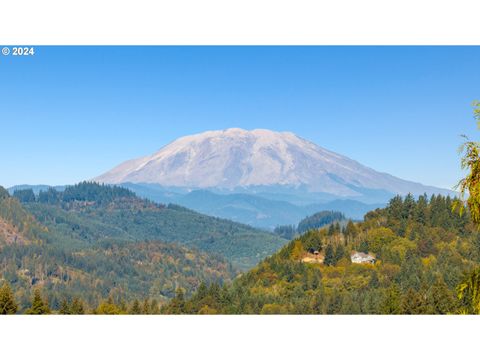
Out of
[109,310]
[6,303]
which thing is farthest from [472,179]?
[109,310]

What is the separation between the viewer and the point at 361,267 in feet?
214

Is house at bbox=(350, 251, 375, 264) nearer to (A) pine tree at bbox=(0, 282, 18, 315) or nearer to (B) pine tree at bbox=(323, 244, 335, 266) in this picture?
(B) pine tree at bbox=(323, 244, 335, 266)

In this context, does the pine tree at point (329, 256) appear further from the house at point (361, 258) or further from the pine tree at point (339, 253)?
the house at point (361, 258)

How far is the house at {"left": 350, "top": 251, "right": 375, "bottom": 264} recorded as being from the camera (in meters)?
68.2

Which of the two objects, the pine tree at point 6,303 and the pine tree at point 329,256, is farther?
the pine tree at point 329,256

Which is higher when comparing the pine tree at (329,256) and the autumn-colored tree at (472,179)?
the autumn-colored tree at (472,179)

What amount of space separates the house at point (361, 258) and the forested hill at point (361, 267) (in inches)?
4.6

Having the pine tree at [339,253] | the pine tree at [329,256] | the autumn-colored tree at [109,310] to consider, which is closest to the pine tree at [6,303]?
the autumn-colored tree at [109,310]

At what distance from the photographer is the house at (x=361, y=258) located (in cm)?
6817

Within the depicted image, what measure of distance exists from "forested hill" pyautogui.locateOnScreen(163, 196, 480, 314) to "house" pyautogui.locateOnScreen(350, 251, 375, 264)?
0.38 ft
